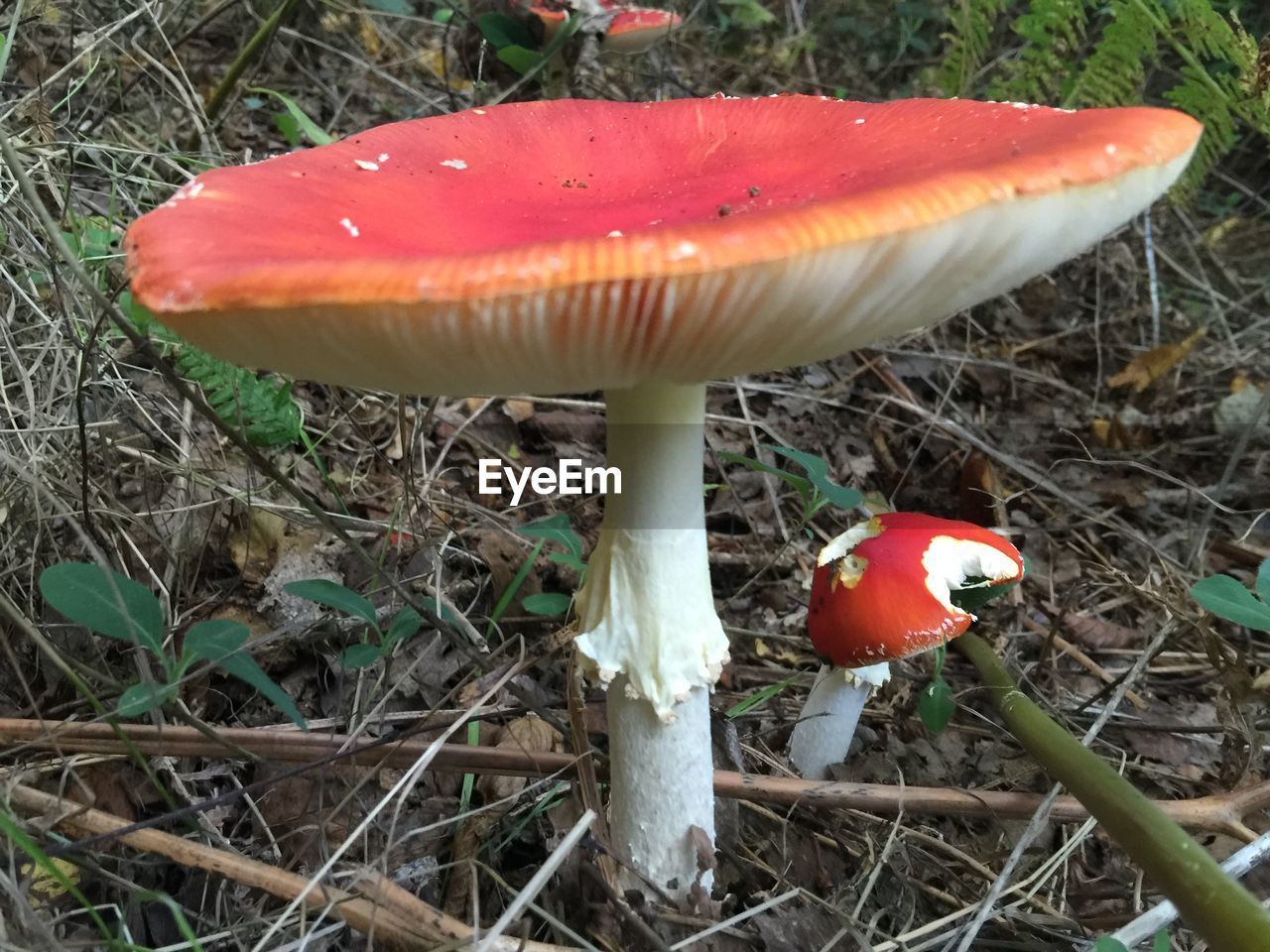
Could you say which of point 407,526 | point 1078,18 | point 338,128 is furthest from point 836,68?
point 407,526

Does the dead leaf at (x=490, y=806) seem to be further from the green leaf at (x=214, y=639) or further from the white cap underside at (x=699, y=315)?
the white cap underside at (x=699, y=315)

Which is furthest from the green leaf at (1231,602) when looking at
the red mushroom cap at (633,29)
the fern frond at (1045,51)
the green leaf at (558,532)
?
the red mushroom cap at (633,29)

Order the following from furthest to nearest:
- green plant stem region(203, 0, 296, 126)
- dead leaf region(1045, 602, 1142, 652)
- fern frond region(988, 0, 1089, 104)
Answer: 1. fern frond region(988, 0, 1089, 104)
2. green plant stem region(203, 0, 296, 126)
3. dead leaf region(1045, 602, 1142, 652)

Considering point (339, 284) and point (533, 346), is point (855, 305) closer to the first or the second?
point (533, 346)

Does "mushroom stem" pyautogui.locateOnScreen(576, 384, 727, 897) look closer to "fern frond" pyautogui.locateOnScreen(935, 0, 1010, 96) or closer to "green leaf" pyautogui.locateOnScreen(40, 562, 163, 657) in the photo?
"green leaf" pyautogui.locateOnScreen(40, 562, 163, 657)

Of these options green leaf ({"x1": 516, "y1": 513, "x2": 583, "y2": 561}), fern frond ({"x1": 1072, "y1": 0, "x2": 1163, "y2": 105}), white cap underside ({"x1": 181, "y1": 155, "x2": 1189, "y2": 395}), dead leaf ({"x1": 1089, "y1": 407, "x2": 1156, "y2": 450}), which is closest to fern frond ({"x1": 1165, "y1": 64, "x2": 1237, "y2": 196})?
fern frond ({"x1": 1072, "y1": 0, "x2": 1163, "y2": 105})

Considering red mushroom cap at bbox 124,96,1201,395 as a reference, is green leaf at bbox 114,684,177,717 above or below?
below
